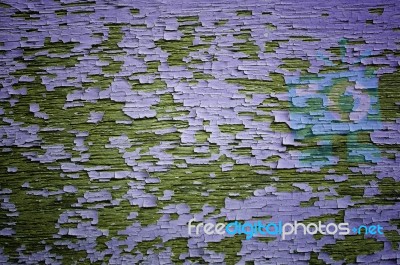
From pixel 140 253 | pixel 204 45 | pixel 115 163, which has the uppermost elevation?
pixel 204 45

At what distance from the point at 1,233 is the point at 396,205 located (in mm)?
523

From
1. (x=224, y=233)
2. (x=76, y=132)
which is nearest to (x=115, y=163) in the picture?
(x=76, y=132)

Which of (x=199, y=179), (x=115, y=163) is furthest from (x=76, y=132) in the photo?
(x=199, y=179)

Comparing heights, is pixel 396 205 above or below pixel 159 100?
below

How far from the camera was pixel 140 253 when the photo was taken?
45cm

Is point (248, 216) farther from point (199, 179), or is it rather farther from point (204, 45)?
point (204, 45)

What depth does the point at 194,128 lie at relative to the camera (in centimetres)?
46

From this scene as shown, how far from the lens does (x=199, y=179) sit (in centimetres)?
45

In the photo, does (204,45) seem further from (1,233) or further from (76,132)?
(1,233)

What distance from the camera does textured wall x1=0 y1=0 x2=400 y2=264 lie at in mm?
450

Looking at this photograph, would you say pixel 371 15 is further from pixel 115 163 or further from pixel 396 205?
pixel 115 163

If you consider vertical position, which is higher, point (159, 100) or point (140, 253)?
point (159, 100)

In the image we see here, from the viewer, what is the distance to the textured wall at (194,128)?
1.48 feet

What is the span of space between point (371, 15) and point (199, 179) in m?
0.32
